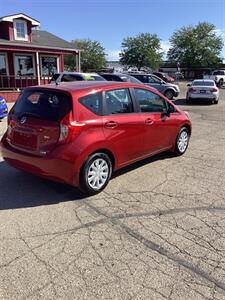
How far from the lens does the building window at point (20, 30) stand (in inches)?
824

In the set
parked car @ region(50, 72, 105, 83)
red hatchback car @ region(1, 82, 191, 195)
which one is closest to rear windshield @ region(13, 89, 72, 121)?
red hatchback car @ region(1, 82, 191, 195)

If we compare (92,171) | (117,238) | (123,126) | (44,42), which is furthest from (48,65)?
(117,238)

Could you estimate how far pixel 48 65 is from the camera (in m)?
23.2

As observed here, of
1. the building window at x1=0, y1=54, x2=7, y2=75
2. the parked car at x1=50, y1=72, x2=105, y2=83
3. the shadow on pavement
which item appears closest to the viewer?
the shadow on pavement

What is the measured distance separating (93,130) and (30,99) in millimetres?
1113

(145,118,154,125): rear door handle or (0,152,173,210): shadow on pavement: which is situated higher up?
(145,118,154,125): rear door handle

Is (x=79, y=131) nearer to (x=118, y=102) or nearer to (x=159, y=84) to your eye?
(x=118, y=102)

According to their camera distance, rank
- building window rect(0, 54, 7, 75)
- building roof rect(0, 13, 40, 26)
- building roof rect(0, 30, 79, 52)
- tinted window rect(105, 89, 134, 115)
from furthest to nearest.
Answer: building window rect(0, 54, 7, 75) < building roof rect(0, 13, 40, 26) < building roof rect(0, 30, 79, 52) < tinted window rect(105, 89, 134, 115)

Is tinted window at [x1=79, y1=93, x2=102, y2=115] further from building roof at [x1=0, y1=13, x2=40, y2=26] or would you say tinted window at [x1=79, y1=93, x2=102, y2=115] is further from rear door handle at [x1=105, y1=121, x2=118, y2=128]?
building roof at [x1=0, y1=13, x2=40, y2=26]

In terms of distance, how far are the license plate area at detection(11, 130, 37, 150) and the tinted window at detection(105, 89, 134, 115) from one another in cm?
117

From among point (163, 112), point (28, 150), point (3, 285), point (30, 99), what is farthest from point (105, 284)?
point (163, 112)

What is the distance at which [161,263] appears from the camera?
305 cm

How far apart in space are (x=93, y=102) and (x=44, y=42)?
64.1 feet

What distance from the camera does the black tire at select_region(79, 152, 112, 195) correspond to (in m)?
4.34
